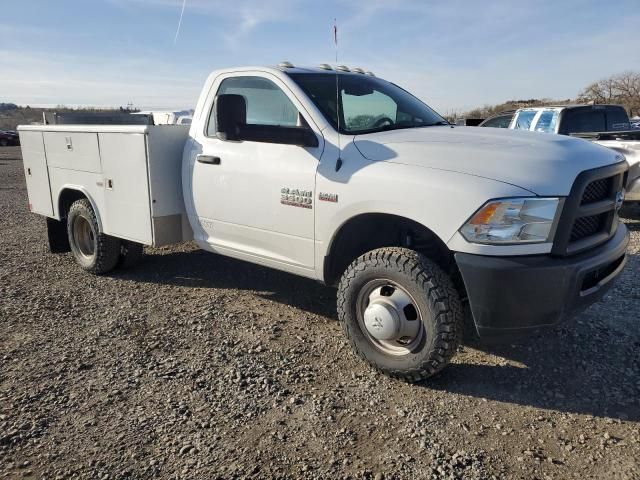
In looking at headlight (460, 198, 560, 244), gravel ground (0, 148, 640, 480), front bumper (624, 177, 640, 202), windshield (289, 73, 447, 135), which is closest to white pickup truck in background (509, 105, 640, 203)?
front bumper (624, 177, 640, 202)

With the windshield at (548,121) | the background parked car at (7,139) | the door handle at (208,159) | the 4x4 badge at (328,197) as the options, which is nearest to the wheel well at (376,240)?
the 4x4 badge at (328,197)

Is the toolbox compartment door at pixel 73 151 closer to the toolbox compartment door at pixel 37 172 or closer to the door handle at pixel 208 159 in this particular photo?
the toolbox compartment door at pixel 37 172

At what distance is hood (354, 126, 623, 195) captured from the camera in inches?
115

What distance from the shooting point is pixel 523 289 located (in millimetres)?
2881

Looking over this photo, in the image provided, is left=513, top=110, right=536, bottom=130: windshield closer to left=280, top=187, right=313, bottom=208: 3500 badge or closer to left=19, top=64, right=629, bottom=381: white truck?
left=19, top=64, right=629, bottom=381: white truck

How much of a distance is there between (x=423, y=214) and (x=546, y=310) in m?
0.86

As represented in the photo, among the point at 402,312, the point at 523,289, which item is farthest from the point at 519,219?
the point at 402,312

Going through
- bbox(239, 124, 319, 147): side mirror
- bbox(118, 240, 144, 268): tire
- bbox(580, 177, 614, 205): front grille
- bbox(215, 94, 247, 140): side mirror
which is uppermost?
bbox(215, 94, 247, 140): side mirror

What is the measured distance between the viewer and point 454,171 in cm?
306

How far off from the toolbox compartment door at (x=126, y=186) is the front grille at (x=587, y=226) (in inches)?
135

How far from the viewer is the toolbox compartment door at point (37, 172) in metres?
6.05

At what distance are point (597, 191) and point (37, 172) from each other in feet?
19.2

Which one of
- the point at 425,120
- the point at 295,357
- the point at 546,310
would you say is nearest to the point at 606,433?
the point at 546,310

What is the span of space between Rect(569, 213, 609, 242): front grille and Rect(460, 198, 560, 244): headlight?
0.28 m
